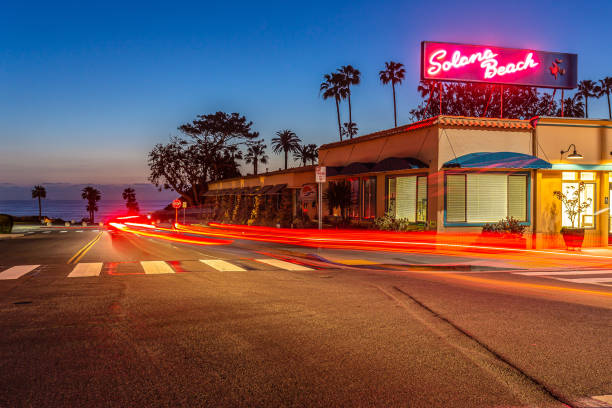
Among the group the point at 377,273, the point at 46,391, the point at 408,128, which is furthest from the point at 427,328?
the point at 408,128

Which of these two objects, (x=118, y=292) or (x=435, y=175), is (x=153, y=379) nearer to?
(x=118, y=292)

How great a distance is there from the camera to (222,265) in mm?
13617

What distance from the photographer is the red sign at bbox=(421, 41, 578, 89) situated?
21.2 meters

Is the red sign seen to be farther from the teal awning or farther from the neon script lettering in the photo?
the teal awning

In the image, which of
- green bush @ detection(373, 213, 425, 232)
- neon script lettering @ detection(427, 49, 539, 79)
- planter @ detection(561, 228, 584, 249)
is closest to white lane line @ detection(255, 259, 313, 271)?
green bush @ detection(373, 213, 425, 232)

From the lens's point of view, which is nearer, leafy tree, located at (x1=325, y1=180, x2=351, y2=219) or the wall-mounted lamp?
the wall-mounted lamp

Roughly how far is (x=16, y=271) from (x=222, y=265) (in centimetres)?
527

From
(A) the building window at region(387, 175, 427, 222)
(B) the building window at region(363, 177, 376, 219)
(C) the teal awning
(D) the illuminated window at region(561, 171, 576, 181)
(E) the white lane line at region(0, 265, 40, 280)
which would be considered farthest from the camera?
(B) the building window at region(363, 177, 376, 219)

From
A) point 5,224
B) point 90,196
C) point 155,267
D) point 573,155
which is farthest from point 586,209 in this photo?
point 90,196

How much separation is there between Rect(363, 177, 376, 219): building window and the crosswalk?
32.9 ft

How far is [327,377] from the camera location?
4.76 metres

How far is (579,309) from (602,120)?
1658 cm

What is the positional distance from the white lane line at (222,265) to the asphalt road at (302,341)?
4.75ft

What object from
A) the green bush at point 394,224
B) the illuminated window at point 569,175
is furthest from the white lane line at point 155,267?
the illuminated window at point 569,175
